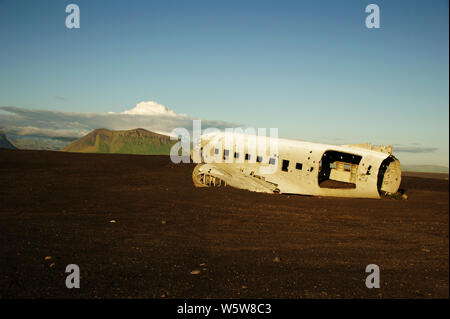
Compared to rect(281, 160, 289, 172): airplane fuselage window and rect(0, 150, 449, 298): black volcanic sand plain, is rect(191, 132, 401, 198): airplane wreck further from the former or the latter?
rect(0, 150, 449, 298): black volcanic sand plain

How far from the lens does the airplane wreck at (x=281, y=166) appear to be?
50.1 ft

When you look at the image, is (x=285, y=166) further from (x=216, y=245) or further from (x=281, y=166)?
(x=216, y=245)

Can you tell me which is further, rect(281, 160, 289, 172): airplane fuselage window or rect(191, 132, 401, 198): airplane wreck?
rect(281, 160, 289, 172): airplane fuselage window

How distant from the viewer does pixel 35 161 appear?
1122 inches

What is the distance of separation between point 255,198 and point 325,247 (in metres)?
6.37

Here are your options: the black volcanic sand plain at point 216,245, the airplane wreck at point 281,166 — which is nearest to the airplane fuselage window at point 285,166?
the airplane wreck at point 281,166

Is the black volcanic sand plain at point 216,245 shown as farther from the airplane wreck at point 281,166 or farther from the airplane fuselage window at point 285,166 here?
the airplane fuselage window at point 285,166

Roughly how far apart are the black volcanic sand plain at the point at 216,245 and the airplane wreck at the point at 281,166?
2.57ft

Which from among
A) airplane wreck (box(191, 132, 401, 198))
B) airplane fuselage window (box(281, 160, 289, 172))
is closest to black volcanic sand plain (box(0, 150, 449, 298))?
airplane wreck (box(191, 132, 401, 198))

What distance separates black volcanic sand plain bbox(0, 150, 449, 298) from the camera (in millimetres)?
5906

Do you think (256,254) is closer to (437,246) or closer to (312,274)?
(312,274)

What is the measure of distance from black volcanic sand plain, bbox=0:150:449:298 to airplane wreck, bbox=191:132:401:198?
2.57 feet
